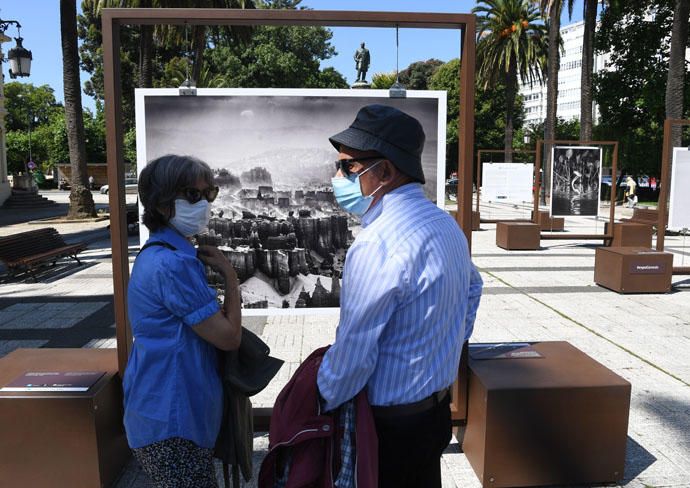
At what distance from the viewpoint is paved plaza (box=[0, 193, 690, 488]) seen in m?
3.72

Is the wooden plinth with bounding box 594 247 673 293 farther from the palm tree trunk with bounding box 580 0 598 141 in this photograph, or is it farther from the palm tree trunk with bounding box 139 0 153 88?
the palm tree trunk with bounding box 580 0 598 141

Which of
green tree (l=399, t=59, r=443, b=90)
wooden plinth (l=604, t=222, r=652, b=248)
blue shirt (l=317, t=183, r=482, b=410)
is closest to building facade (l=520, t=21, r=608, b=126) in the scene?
green tree (l=399, t=59, r=443, b=90)

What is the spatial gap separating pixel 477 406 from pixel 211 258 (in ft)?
6.16

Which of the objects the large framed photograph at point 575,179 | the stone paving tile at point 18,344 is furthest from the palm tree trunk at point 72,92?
the large framed photograph at point 575,179

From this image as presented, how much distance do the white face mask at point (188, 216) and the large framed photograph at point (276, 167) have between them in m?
1.25

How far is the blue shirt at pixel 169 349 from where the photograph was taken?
78.6 inches

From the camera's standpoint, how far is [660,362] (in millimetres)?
5469

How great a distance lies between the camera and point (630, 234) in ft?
44.4

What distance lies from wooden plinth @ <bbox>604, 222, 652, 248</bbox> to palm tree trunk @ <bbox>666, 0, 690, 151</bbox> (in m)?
4.47

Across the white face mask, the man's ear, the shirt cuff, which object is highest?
the man's ear

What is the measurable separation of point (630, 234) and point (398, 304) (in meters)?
13.4

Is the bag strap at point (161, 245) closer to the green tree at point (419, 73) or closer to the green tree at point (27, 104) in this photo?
the green tree at point (419, 73)

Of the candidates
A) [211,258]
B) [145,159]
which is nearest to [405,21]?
[145,159]

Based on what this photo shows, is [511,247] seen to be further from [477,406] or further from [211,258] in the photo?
[211,258]
